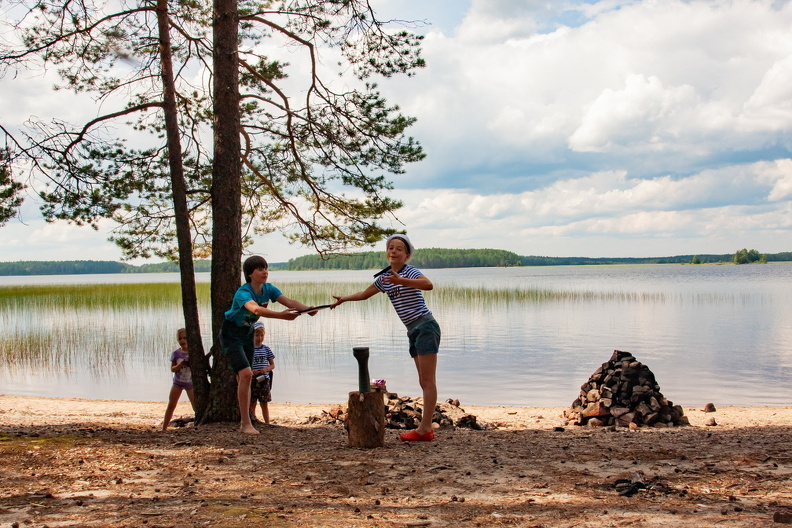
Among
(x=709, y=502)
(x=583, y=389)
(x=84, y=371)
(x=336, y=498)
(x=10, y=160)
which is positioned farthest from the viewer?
(x=84, y=371)

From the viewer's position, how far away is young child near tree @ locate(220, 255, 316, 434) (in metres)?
6.11

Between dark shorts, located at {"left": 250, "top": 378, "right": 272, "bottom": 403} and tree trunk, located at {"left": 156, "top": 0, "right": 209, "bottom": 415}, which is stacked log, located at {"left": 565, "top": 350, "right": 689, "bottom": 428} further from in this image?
tree trunk, located at {"left": 156, "top": 0, "right": 209, "bottom": 415}

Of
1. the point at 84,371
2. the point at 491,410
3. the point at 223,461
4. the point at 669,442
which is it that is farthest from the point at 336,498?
the point at 84,371

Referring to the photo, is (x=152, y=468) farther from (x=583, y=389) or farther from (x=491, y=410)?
(x=491, y=410)

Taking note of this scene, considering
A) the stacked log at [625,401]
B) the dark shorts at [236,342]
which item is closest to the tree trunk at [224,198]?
the dark shorts at [236,342]

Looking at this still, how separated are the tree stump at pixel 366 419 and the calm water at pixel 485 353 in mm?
7247

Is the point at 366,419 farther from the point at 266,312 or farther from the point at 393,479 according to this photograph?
the point at 266,312

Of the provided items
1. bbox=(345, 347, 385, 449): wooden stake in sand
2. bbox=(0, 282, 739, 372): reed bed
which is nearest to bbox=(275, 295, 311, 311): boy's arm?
bbox=(345, 347, 385, 449): wooden stake in sand

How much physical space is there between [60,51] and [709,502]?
902 cm

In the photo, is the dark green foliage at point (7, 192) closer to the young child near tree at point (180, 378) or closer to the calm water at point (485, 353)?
the young child near tree at point (180, 378)

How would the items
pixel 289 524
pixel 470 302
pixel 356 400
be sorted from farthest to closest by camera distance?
pixel 470 302 → pixel 356 400 → pixel 289 524

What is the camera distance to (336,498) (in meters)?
4.12

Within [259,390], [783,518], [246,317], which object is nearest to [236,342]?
[246,317]

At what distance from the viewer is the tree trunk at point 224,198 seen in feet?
24.4
